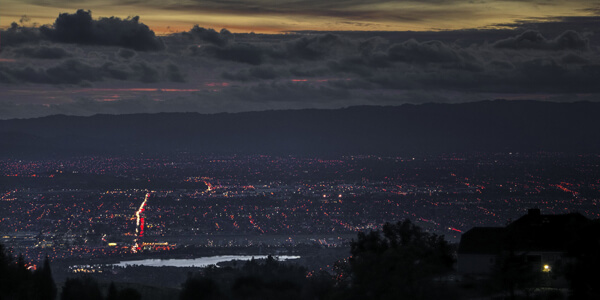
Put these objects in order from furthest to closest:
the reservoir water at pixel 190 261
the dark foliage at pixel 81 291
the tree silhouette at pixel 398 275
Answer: the reservoir water at pixel 190 261
the dark foliage at pixel 81 291
the tree silhouette at pixel 398 275

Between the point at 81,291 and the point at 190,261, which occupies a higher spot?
the point at 81,291

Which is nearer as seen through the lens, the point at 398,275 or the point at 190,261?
the point at 398,275

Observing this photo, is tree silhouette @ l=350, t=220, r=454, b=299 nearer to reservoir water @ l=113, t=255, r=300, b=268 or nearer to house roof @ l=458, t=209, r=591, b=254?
house roof @ l=458, t=209, r=591, b=254

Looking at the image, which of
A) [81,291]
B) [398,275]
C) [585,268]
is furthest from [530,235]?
[81,291]

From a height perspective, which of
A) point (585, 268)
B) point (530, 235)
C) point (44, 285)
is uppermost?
point (585, 268)

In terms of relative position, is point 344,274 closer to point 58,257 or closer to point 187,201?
point 58,257

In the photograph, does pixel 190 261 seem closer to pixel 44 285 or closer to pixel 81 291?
pixel 81 291

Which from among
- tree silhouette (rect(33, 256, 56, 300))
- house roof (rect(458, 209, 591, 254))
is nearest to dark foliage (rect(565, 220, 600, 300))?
house roof (rect(458, 209, 591, 254))

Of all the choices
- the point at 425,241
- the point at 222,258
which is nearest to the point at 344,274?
the point at 425,241

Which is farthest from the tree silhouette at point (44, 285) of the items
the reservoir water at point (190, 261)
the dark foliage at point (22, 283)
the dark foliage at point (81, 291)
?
the reservoir water at point (190, 261)

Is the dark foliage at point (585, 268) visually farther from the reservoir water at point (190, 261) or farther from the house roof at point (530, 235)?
the reservoir water at point (190, 261)

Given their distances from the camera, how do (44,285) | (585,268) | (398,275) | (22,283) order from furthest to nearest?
(44,285) → (22,283) → (398,275) → (585,268)
